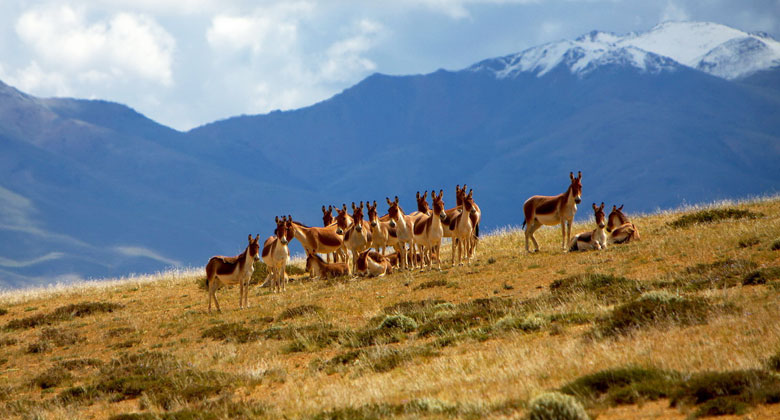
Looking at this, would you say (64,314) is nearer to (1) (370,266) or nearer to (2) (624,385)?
(1) (370,266)

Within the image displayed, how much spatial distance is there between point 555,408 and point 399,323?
300 inches

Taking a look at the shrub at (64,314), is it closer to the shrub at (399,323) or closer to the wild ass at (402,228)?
the wild ass at (402,228)

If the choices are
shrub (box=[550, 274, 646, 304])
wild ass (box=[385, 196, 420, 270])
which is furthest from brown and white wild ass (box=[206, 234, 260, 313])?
shrub (box=[550, 274, 646, 304])

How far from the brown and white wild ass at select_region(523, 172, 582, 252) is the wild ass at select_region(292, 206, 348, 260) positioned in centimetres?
727

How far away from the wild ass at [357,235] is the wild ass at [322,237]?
0.76 metres

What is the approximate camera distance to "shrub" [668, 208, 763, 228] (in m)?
28.1

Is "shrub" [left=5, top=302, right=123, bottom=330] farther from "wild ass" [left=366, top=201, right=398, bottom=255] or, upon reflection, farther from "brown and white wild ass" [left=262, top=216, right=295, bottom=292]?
"wild ass" [left=366, top=201, right=398, bottom=255]

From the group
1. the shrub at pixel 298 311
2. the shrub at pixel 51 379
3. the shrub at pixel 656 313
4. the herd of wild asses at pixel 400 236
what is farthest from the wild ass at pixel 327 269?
the shrub at pixel 656 313

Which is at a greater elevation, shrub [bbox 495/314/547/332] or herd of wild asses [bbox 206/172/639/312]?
herd of wild asses [bbox 206/172/639/312]


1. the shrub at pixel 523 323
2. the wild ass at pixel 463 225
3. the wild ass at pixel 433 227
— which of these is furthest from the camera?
the wild ass at pixel 463 225

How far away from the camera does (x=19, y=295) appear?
110ft

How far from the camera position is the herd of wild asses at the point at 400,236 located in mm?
25016

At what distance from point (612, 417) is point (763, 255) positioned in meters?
11.1

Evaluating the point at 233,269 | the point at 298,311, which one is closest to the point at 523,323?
the point at 298,311
